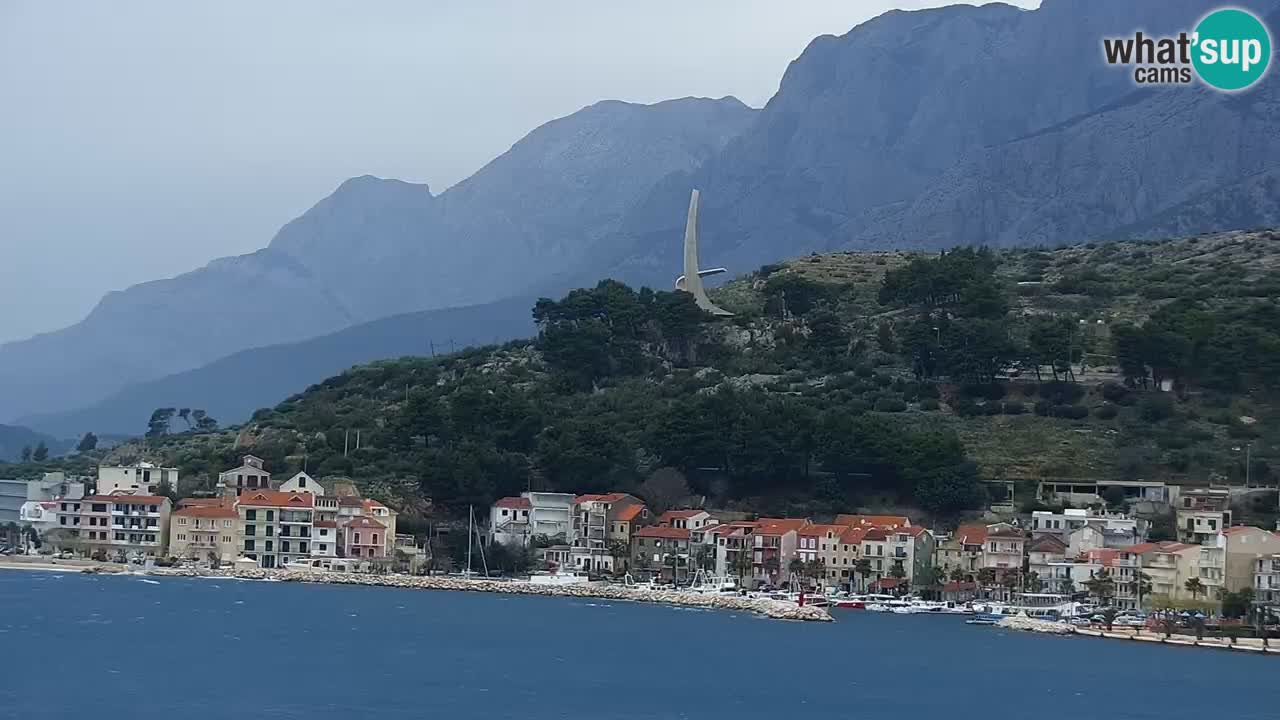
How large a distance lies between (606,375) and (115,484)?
2308 cm

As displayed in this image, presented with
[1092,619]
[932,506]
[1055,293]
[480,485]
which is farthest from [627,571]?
[1055,293]

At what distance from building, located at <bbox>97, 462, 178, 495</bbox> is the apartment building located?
5736 mm

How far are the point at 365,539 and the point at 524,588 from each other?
21.5ft

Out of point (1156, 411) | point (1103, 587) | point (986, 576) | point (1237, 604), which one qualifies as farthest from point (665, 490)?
point (1237, 604)

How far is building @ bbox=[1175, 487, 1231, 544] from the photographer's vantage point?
72312mm

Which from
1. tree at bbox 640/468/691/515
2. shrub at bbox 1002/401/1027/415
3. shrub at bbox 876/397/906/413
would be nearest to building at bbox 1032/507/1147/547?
shrub at bbox 1002/401/1027/415

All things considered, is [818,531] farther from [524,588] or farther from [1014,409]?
[1014,409]

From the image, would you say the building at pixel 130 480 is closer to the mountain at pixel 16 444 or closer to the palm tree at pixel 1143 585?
the palm tree at pixel 1143 585

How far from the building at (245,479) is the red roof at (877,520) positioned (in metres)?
22.0

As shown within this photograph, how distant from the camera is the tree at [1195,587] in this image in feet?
220

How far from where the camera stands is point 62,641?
54469mm

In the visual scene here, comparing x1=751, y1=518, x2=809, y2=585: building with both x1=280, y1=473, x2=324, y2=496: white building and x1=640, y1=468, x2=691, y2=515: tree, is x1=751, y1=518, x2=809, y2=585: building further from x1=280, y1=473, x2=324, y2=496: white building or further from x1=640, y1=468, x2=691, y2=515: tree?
x1=280, y1=473, x2=324, y2=496: white building

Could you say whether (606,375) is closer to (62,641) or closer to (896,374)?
(896,374)

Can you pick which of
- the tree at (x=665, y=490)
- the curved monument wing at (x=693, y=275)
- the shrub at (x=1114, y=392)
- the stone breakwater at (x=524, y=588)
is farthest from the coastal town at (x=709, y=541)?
the curved monument wing at (x=693, y=275)
